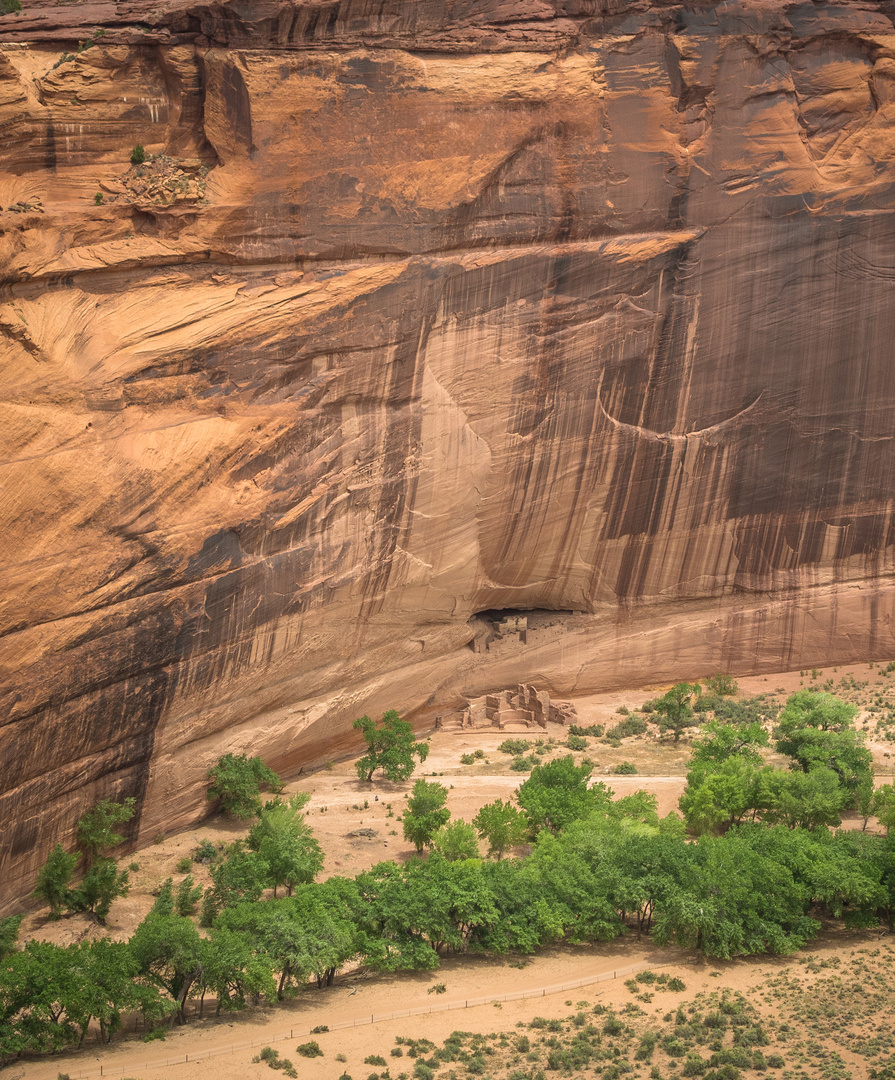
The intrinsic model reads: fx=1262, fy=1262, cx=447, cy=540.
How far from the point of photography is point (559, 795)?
30359 millimetres

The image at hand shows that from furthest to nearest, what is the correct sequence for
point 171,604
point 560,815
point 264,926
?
point 560,815
point 171,604
point 264,926

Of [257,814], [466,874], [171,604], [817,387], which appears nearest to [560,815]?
[466,874]

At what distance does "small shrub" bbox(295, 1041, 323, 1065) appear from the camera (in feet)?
73.7

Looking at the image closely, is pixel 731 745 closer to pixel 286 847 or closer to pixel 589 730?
pixel 589 730

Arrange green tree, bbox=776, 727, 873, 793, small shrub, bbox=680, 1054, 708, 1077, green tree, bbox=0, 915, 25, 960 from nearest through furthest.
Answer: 1. small shrub, bbox=680, 1054, 708, 1077
2. green tree, bbox=0, 915, 25, 960
3. green tree, bbox=776, 727, 873, 793

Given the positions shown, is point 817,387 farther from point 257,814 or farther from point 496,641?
point 257,814

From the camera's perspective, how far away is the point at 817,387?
1423 inches

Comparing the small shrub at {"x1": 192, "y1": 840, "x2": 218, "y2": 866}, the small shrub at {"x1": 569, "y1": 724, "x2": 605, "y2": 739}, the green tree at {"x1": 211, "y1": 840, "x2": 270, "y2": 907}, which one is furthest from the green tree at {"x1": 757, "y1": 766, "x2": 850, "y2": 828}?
the small shrub at {"x1": 192, "y1": 840, "x2": 218, "y2": 866}

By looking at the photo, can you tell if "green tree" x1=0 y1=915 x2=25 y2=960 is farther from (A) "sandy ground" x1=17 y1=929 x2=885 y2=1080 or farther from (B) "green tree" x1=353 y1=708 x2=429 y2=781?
(B) "green tree" x1=353 y1=708 x2=429 y2=781

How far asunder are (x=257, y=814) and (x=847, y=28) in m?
25.6

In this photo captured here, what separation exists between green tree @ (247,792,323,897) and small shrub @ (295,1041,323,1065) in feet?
16.0

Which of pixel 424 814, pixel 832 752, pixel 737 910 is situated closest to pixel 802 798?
pixel 832 752

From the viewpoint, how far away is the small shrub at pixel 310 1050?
22.5 metres

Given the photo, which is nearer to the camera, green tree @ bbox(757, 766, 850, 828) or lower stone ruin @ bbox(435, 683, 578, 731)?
green tree @ bbox(757, 766, 850, 828)
